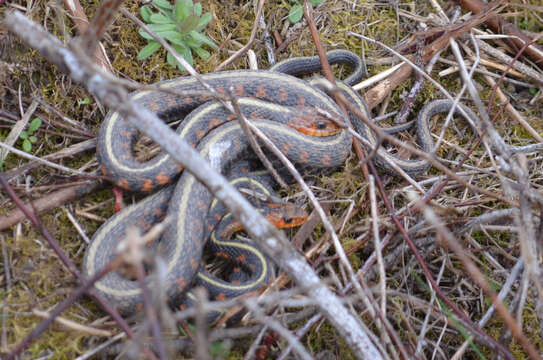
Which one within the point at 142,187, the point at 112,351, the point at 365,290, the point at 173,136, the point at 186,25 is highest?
the point at 186,25

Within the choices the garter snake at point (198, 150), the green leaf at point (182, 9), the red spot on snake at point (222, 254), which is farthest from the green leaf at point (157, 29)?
the red spot on snake at point (222, 254)

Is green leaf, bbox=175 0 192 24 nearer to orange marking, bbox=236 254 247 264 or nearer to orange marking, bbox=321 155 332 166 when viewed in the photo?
orange marking, bbox=321 155 332 166

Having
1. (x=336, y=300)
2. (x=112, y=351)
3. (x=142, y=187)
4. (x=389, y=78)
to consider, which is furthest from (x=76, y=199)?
(x=389, y=78)

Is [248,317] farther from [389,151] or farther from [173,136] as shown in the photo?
[389,151]

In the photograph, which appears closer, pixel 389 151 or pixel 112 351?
pixel 112 351

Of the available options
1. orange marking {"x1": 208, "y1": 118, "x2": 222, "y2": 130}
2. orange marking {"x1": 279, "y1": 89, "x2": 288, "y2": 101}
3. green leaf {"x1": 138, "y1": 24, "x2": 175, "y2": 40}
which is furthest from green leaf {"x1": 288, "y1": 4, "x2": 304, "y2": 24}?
orange marking {"x1": 208, "y1": 118, "x2": 222, "y2": 130}

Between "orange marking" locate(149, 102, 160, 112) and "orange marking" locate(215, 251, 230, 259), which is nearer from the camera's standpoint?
"orange marking" locate(215, 251, 230, 259)

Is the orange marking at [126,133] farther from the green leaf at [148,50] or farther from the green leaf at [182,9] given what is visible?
the green leaf at [182,9]
